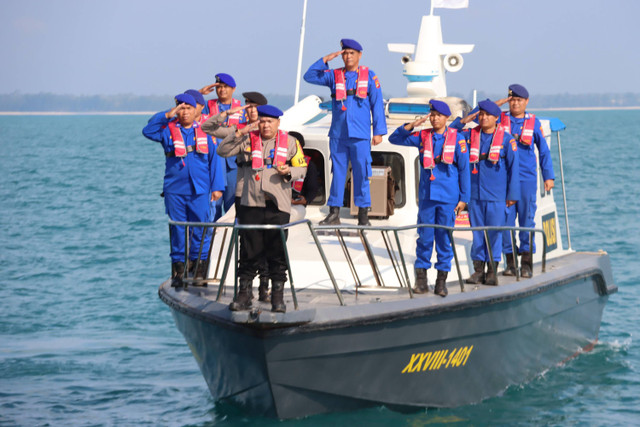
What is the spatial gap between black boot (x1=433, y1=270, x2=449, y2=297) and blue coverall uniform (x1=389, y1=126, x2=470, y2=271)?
0.16ft

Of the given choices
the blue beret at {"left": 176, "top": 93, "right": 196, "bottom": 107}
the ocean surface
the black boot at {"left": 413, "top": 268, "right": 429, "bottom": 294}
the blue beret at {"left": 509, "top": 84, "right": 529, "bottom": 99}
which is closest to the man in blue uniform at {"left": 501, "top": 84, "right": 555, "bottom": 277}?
the blue beret at {"left": 509, "top": 84, "right": 529, "bottom": 99}

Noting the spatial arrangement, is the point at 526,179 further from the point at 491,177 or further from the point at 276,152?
the point at 276,152

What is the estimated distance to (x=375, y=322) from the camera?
771cm

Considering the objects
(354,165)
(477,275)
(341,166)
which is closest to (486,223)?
(477,275)

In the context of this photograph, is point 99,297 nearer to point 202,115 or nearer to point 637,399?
point 202,115

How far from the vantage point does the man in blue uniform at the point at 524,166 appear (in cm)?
921

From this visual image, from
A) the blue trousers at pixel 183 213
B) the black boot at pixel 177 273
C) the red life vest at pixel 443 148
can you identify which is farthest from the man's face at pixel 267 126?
the black boot at pixel 177 273

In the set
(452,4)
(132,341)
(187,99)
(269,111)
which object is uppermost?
(452,4)

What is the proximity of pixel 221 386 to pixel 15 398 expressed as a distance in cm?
248

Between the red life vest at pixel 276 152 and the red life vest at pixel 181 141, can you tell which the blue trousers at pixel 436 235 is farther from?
the red life vest at pixel 181 141

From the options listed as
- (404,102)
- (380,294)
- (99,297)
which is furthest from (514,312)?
(99,297)

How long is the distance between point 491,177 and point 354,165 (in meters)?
1.50

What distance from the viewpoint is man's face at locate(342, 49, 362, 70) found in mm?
9570

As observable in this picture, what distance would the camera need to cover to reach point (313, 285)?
859 centimetres
